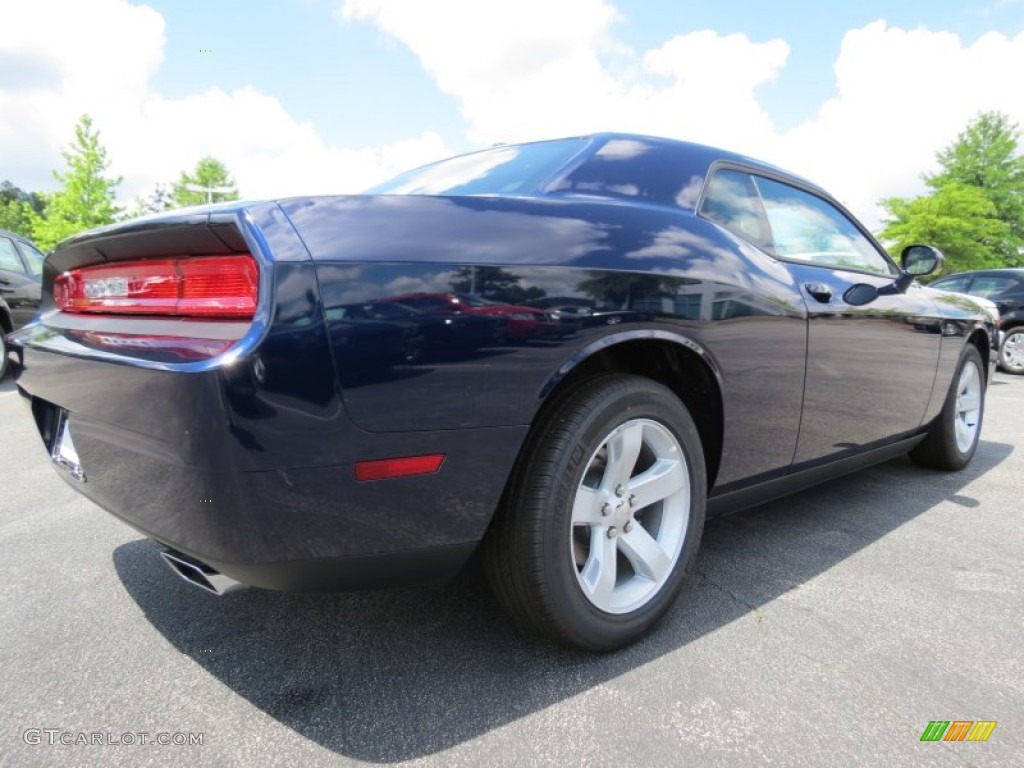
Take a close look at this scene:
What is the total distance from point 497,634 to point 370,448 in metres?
0.83

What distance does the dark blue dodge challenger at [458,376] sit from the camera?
4.22 feet

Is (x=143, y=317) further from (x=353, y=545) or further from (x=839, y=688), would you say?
(x=839, y=688)

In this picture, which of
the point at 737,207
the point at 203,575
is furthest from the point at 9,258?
the point at 737,207

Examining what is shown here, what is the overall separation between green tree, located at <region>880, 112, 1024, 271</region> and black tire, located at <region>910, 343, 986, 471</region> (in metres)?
29.0

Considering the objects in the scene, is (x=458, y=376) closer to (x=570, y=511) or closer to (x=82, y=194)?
(x=570, y=511)

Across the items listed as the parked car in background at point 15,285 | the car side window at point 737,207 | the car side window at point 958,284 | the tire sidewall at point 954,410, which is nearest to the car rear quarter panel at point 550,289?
the car side window at point 737,207

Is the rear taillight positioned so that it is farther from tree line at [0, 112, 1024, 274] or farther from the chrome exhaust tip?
tree line at [0, 112, 1024, 274]

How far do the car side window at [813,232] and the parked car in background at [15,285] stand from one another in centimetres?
728

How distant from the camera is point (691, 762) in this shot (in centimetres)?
138

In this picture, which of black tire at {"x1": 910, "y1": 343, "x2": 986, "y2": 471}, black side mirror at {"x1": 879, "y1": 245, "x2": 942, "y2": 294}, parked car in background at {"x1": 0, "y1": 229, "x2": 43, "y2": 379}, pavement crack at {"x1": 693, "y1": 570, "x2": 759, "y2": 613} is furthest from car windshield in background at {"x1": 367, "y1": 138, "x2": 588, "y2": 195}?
parked car in background at {"x1": 0, "y1": 229, "x2": 43, "y2": 379}

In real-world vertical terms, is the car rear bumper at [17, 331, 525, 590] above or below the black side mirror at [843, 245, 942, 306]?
below

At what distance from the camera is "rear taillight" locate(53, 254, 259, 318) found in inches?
52.4

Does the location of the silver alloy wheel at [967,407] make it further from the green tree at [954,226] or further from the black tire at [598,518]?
the green tree at [954,226]

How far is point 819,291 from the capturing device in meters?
2.38
